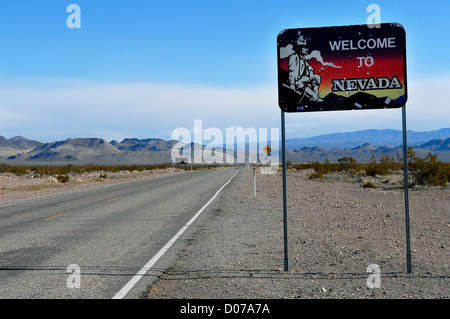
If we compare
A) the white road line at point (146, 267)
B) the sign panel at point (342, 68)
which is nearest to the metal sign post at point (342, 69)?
the sign panel at point (342, 68)

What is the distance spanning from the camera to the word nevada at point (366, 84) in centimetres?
642

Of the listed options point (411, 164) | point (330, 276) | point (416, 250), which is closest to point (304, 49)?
point (330, 276)

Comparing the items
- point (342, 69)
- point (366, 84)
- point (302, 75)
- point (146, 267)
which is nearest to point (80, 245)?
point (146, 267)

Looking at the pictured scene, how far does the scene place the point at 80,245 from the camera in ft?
29.3

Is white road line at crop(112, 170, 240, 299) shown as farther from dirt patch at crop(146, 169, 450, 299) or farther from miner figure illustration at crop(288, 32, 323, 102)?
miner figure illustration at crop(288, 32, 323, 102)

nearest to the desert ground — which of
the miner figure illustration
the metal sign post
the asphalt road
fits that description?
the metal sign post

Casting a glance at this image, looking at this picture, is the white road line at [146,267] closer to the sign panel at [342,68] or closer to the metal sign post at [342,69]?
the metal sign post at [342,69]

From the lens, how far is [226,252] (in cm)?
827

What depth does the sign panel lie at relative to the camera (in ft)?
21.0

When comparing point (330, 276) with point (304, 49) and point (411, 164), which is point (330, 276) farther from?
point (411, 164)

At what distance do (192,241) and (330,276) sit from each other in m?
3.88

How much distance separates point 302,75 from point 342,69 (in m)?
0.62

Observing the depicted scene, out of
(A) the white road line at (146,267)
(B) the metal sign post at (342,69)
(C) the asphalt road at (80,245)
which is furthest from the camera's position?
(B) the metal sign post at (342,69)
